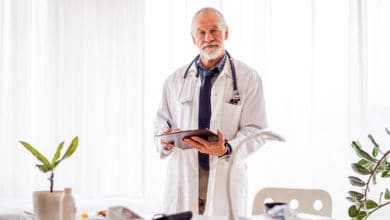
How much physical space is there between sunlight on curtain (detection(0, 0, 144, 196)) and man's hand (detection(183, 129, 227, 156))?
110cm

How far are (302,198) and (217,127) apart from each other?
55 centimetres

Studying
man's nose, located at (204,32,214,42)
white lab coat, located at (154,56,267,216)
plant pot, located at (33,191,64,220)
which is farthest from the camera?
man's nose, located at (204,32,214,42)

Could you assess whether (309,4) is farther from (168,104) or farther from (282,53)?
(168,104)

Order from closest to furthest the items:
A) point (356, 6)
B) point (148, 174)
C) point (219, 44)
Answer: point (219, 44)
point (356, 6)
point (148, 174)

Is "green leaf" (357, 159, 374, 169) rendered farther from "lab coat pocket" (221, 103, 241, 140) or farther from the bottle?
the bottle

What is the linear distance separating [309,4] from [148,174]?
1.46 metres

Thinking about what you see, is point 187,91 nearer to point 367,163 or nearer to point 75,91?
point 367,163

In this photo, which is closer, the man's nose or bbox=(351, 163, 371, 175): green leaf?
bbox=(351, 163, 371, 175): green leaf

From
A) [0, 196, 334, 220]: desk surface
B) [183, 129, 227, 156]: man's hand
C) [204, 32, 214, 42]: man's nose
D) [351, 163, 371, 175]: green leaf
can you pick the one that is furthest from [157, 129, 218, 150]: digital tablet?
[0, 196, 334, 220]: desk surface

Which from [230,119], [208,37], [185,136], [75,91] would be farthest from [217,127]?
[75,91]

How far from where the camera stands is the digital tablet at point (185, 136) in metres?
2.14

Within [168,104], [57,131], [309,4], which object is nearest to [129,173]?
[57,131]

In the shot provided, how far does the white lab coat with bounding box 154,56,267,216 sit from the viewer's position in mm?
2500

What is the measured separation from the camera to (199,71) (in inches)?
107
